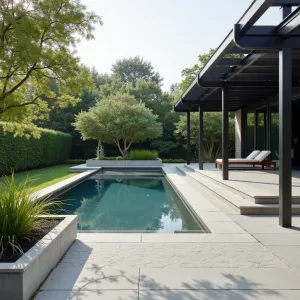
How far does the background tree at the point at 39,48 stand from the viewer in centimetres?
521

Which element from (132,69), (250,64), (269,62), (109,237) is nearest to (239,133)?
(269,62)

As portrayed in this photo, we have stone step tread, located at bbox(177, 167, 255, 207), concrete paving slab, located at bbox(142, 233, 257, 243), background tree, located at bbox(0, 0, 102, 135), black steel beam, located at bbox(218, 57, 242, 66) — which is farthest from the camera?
black steel beam, located at bbox(218, 57, 242, 66)

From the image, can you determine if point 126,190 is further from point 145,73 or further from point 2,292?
point 145,73

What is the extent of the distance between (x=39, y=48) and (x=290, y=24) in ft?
12.8

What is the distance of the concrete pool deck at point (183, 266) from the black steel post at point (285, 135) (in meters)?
0.35

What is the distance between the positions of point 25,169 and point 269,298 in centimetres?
1593

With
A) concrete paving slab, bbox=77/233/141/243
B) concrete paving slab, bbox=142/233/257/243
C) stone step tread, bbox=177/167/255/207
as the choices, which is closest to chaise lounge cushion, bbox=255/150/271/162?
stone step tread, bbox=177/167/255/207

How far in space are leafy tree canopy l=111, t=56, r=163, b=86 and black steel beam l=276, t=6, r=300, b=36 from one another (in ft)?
129

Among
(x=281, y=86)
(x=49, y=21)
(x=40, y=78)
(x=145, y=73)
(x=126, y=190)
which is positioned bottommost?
(x=126, y=190)

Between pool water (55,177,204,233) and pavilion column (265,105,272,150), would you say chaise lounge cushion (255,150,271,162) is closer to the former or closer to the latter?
pavilion column (265,105,272,150)

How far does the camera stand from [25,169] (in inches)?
659

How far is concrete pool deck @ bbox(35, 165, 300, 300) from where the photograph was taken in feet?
9.32

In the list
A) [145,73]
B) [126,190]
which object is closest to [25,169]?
[126,190]

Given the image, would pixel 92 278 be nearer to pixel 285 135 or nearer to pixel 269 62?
pixel 285 135
